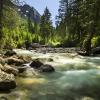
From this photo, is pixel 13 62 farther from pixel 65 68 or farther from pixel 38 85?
pixel 38 85

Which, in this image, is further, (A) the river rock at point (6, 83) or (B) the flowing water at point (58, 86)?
(A) the river rock at point (6, 83)

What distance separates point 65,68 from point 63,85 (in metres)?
6.18

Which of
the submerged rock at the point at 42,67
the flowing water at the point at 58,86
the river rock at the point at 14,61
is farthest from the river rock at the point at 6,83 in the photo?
the river rock at the point at 14,61

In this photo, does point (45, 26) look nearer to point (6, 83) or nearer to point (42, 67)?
point (42, 67)

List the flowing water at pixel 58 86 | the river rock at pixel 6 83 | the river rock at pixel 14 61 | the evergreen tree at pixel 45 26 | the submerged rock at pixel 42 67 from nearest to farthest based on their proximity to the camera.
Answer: the flowing water at pixel 58 86 < the river rock at pixel 6 83 < the submerged rock at pixel 42 67 < the river rock at pixel 14 61 < the evergreen tree at pixel 45 26

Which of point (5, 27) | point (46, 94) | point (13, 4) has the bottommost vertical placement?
point (46, 94)

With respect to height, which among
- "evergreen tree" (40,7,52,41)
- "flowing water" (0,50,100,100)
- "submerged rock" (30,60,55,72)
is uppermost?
"evergreen tree" (40,7,52,41)

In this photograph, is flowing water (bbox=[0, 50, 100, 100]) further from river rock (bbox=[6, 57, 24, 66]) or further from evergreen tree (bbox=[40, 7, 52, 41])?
evergreen tree (bbox=[40, 7, 52, 41])

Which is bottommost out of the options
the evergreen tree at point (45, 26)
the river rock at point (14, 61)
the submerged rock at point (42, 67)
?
the submerged rock at point (42, 67)

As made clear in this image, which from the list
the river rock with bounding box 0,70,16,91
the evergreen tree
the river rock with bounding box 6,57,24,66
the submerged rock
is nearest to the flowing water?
the river rock with bounding box 0,70,16,91

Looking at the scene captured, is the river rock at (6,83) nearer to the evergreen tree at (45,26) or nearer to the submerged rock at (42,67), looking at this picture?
the submerged rock at (42,67)

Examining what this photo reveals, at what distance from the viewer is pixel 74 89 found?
1312 centimetres

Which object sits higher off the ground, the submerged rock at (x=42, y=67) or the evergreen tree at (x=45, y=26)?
the evergreen tree at (x=45, y=26)

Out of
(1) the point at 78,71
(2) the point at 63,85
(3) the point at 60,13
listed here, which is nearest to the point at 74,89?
(2) the point at 63,85
